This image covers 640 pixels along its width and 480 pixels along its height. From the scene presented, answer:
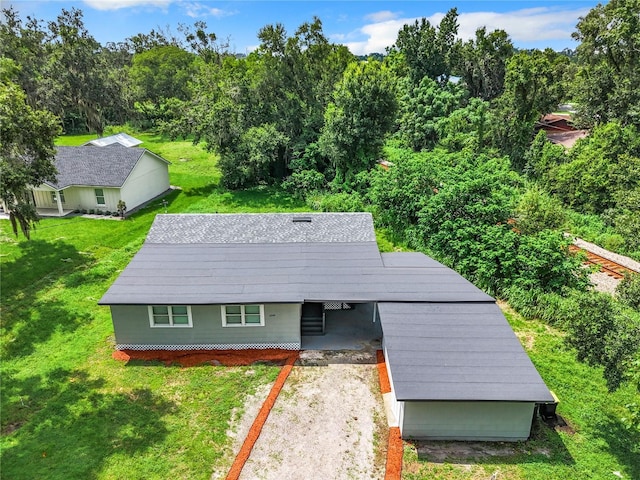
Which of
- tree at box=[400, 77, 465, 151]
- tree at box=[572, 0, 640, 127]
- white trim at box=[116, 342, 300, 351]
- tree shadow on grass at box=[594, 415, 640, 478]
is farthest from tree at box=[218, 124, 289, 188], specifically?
tree at box=[572, 0, 640, 127]

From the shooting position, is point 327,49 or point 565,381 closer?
point 565,381

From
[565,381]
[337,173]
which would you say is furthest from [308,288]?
[337,173]

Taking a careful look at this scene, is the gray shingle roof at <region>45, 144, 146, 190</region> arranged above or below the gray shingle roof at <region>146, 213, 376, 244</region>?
above

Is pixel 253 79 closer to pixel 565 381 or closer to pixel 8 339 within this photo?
pixel 8 339

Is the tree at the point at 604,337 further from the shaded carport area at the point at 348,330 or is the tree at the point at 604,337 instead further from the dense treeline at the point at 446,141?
the shaded carport area at the point at 348,330

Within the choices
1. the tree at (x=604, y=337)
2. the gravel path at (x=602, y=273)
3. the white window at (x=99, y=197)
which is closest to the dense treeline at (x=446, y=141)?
the tree at (x=604, y=337)

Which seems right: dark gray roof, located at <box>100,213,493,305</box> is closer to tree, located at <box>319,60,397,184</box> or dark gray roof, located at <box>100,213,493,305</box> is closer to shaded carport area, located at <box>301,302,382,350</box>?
shaded carport area, located at <box>301,302,382,350</box>

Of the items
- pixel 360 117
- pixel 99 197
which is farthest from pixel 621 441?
pixel 99 197
